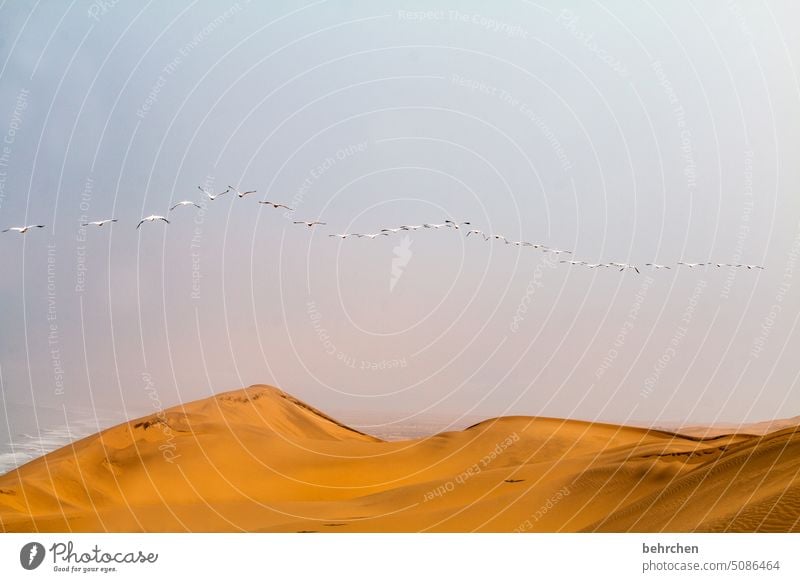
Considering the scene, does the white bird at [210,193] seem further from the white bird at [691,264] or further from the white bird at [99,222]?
the white bird at [691,264]

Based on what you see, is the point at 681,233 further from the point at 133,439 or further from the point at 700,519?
the point at 133,439

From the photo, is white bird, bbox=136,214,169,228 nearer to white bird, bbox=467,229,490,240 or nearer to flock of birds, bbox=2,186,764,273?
flock of birds, bbox=2,186,764,273

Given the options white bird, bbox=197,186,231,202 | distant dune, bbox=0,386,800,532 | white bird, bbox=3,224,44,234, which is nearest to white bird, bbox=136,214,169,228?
white bird, bbox=197,186,231,202

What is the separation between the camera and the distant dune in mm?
4812

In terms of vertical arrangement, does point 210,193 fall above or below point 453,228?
above

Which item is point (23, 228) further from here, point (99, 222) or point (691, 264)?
point (691, 264)

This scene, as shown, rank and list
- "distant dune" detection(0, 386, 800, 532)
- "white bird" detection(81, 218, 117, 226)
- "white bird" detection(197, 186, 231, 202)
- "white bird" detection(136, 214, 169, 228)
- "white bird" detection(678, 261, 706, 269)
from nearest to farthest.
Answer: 1. "distant dune" detection(0, 386, 800, 532)
2. "white bird" detection(136, 214, 169, 228)
3. "white bird" detection(81, 218, 117, 226)
4. "white bird" detection(197, 186, 231, 202)
5. "white bird" detection(678, 261, 706, 269)

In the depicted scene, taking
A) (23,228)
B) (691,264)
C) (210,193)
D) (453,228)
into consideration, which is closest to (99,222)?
(23,228)

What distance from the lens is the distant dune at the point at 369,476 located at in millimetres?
4812

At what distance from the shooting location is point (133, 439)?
18.4 feet

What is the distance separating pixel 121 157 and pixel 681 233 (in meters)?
4.44

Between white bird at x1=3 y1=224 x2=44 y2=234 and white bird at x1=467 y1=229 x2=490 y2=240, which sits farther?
white bird at x1=467 y1=229 x2=490 y2=240

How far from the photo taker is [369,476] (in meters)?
5.64

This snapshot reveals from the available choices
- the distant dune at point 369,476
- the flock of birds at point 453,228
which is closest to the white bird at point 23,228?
the flock of birds at point 453,228
